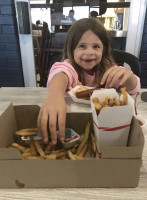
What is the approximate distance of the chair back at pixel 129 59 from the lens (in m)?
1.62

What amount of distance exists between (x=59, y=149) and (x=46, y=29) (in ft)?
8.41

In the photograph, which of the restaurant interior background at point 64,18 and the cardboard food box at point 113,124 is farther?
the restaurant interior background at point 64,18

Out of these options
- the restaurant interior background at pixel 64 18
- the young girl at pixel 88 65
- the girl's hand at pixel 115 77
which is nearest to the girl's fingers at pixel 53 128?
the young girl at pixel 88 65

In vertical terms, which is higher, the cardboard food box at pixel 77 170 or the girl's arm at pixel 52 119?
the girl's arm at pixel 52 119

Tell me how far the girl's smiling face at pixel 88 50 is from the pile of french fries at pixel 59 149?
2.60 feet

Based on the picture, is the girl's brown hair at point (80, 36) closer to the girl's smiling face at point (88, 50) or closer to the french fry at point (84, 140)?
the girl's smiling face at point (88, 50)

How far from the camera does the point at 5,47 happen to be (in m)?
2.74

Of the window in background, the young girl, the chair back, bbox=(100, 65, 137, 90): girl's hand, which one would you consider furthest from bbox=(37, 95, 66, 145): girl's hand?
the window in background

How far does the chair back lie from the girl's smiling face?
0.38 metres

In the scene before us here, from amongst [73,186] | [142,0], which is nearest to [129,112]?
[73,186]

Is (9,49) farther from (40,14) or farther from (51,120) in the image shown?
(51,120)

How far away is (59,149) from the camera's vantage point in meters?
0.63

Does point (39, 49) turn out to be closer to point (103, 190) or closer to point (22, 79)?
point (22, 79)

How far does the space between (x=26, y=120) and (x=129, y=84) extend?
74 centimetres
